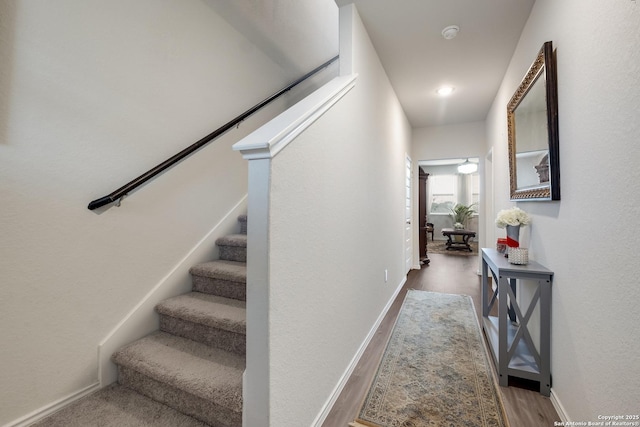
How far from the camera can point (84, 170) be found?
1.37 m

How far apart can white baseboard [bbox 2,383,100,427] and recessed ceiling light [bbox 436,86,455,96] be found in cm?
392

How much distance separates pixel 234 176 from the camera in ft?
7.80

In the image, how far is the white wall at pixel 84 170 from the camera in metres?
1.15

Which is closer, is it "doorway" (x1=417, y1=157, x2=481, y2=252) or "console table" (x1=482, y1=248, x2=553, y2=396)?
"console table" (x1=482, y1=248, x2=553, y2=396)

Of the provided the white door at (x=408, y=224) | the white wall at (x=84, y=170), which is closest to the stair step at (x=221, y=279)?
the white wall at (x=84, y=170)

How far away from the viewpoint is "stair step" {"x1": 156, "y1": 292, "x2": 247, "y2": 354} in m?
1.42

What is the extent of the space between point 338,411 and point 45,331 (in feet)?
4.89

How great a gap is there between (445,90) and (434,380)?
3.01m

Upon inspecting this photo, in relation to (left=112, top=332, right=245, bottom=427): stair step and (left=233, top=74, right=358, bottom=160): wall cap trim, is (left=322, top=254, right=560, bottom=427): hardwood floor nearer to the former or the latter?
(left=112, top=332, right=245, bottom=427): stair step

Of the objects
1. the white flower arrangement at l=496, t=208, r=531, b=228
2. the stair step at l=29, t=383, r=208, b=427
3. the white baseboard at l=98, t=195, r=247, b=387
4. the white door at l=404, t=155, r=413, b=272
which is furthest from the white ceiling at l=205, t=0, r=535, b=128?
the stair step at l=29, t=383, r=208, b=427

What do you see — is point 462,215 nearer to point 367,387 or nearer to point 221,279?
point 367,387

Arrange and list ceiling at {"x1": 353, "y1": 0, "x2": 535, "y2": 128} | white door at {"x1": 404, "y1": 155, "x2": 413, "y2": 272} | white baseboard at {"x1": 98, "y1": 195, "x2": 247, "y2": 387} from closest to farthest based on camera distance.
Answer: white baseboard at {"x1": 98, "y1": 195, "x2": 247, "y2": 387}
ceiling at {"x1": 353, "y1": 0, "x2": 535, "y2": 128}
white door at {"x1": 404, "y1": 155, "x2": 413, "y2": 272}

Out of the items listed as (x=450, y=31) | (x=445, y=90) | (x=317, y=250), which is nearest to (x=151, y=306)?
(x=317, y=250)

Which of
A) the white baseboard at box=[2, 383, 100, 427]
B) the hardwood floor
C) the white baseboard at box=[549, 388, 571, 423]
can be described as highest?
the white baseboard at box=[2, 383, 100, 427]
